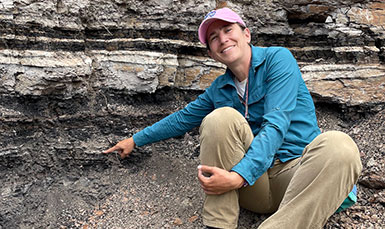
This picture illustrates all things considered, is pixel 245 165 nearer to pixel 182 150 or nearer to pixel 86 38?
pixel 182 150

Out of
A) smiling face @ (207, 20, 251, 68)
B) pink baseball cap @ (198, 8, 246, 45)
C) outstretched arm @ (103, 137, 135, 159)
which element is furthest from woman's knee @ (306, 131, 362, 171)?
outstretched arm @ (103, 137, 135, 159)

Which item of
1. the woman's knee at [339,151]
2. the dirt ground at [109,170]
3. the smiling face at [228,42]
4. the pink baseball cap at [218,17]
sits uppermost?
the pink baseball cap at [218,17]

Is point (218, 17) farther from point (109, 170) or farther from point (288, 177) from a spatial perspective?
point (109, 170)

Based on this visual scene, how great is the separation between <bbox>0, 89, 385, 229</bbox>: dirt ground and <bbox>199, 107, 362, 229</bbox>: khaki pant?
1.42ft

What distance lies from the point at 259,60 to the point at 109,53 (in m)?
1.43

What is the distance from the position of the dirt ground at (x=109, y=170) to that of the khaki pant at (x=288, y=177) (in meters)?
0.43

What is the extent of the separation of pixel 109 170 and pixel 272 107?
1.66 meters

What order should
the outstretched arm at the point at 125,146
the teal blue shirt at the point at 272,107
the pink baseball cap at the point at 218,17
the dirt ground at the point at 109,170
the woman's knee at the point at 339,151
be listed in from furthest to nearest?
the outstretched arm at the point at 125,146, the dirt ground at the point at 109,170, the pink baseball cap at the point at 218,17, the teal blue shirt at the point at 272,107, the woman's knee at the point at 339,151

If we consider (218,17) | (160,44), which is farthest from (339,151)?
(160,44)

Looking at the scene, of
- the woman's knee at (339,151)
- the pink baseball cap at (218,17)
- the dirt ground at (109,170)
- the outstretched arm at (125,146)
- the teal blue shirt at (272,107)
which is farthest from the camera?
the outstretched arm at (125,146)

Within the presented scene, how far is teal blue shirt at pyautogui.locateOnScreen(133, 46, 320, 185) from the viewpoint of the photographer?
6.72 feet

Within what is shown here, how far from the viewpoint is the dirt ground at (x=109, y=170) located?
2.80m

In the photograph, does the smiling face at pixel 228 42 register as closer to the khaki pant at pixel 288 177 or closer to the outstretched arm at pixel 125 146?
the khaki pant at pixel 288 177

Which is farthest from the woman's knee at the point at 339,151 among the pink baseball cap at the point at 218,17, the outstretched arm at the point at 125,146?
the outstretched arm at the point at 125,146
